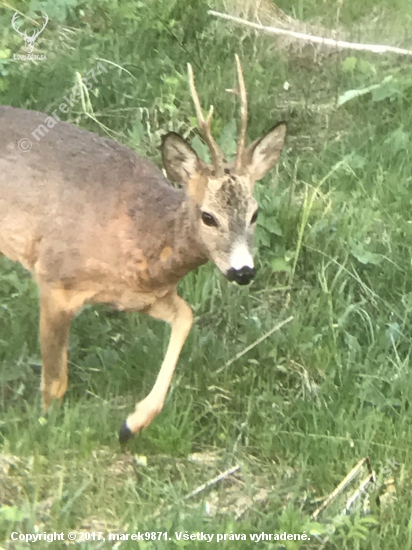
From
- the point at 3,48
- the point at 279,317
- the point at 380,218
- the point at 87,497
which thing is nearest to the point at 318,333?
the point at 279,317

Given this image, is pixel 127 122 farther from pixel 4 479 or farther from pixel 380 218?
pixel 4 479

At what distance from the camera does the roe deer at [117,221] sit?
147cm

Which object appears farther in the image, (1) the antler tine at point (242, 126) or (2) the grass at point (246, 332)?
(2) the grass at point (246, 332)

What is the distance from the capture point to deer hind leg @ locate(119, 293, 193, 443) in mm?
1669

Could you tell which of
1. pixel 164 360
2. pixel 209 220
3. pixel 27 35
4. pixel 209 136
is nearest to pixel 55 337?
pixel 164 360

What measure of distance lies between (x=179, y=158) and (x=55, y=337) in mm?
506

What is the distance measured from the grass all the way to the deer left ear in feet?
1.39

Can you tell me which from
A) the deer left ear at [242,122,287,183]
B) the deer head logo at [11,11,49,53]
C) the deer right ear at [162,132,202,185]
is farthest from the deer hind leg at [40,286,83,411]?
the deer head logo at [11,11,49,53]

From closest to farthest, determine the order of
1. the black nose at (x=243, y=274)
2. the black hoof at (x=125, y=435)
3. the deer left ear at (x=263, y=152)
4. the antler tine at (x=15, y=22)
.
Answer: the black nose at (x=243, y=274)
the deer left ear at (x=263, y=152)
the black hoof at (x=125, y=435)
the antler tine at (x=15, y=22)

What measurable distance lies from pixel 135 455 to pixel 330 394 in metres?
0.49

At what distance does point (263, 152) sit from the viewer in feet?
5.12

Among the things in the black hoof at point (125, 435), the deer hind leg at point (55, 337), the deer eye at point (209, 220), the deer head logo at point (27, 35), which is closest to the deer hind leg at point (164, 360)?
the black hoof at point (125, 435)

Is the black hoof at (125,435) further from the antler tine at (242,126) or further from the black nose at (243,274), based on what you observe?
the antler tine at (242,126)

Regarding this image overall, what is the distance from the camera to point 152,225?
1594 millimetres
